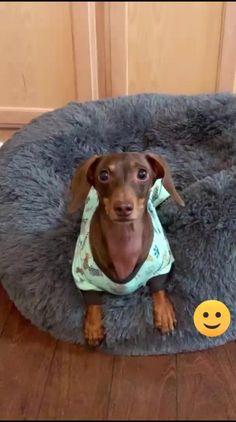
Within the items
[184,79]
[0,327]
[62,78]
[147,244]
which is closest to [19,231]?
[0,327]

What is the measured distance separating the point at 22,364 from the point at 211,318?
0.51m

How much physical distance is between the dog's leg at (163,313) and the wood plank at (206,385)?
0.09m

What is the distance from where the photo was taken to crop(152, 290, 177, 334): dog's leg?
1311 millimetres

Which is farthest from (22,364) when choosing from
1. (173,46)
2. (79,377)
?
(173,46)

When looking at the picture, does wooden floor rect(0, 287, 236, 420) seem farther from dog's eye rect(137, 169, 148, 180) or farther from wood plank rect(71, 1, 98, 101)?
wood plank rect(71, 1, 98, 101)

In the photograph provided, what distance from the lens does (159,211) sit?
5.16 feet

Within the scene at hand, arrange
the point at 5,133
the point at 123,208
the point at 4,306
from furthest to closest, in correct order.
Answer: the point at 5,133, the point at 4,306, the point at 123,208

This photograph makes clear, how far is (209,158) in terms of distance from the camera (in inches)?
72.0

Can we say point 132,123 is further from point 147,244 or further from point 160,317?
point 160,317

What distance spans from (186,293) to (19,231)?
1.73 feet

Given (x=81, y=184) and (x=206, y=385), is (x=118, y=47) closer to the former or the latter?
(x=81, y=184)

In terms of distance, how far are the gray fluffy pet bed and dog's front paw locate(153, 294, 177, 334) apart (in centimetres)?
2

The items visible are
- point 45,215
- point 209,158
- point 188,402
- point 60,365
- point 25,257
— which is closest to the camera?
point 188,402

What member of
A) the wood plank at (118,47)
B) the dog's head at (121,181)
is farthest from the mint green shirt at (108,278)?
the wood plank at (118,47)
